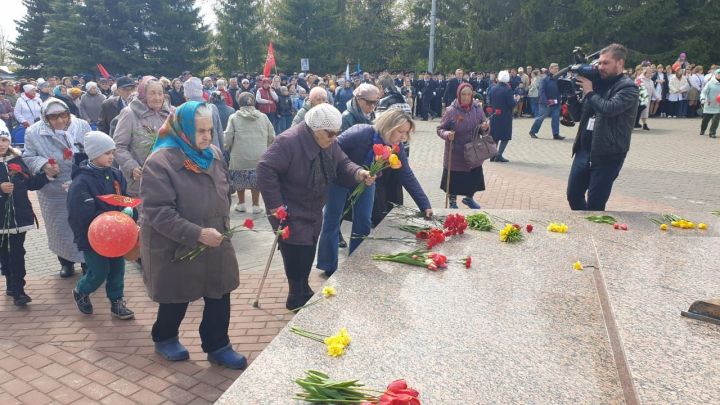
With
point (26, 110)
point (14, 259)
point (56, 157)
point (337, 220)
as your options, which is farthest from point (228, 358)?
point (26, 110)

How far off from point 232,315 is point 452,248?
77.5 inches

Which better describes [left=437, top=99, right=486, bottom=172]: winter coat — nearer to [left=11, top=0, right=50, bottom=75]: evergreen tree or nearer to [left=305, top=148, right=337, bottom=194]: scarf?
[left=305, top=148, right=337, bottom=194]: scarf

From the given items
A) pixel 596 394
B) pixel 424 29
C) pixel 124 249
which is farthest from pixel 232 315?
pixel 424 29

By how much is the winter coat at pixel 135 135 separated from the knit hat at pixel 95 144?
0.90m

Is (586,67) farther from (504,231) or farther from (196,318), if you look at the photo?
(196,318)

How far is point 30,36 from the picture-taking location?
42562mm

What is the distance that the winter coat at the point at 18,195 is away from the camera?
195 inches

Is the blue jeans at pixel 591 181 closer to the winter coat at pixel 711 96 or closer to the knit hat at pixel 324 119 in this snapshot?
the knit hat at pixel 324 119

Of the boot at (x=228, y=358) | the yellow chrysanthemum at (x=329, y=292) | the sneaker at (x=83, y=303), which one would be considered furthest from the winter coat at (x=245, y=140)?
the yellow chrysanthemum at (x=329, y=292)

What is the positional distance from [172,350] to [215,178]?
4.39ft

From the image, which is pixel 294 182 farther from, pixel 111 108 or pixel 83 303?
pixel 111 108

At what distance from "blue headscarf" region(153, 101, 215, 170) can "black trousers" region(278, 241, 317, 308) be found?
1319mm

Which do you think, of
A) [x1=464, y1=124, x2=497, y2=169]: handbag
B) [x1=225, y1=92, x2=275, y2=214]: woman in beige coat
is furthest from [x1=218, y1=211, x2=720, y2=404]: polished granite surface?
[x1=225, y1=92, x2=275, y2=214]: woman in beige coat

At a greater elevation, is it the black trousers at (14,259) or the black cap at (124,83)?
the black cap at (124,83)
